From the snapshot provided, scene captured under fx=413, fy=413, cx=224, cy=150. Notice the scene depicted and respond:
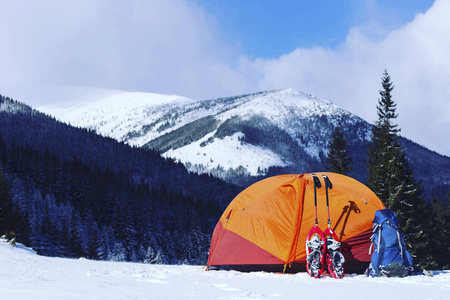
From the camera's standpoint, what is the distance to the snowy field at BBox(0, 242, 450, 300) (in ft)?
21.2

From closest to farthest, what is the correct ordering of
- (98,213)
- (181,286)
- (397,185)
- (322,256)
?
(181,286)
(322,256)
(397,185)
(98,213)

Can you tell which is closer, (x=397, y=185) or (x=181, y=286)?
(x=181, y=286)

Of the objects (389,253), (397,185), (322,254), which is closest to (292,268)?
(322,254)

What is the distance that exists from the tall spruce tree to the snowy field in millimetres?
19586

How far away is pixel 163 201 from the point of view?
349 ft

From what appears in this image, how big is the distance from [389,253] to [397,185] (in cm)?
2022

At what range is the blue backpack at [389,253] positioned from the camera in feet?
34.8

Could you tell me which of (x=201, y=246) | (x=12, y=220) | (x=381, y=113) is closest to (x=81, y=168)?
(x=201, y=246)

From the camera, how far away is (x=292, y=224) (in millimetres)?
12453

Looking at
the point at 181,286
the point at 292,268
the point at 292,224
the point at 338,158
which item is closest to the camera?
the point at 181,286

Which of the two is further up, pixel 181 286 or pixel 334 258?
pixel 334 258

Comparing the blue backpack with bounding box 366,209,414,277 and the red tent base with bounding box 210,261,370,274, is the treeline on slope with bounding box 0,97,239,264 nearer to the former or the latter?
the red tent base with bounding box 210,261,370,274

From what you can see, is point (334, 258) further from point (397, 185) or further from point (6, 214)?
point (6, 214)

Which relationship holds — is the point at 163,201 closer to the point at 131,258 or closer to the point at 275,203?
the point at 131,258
